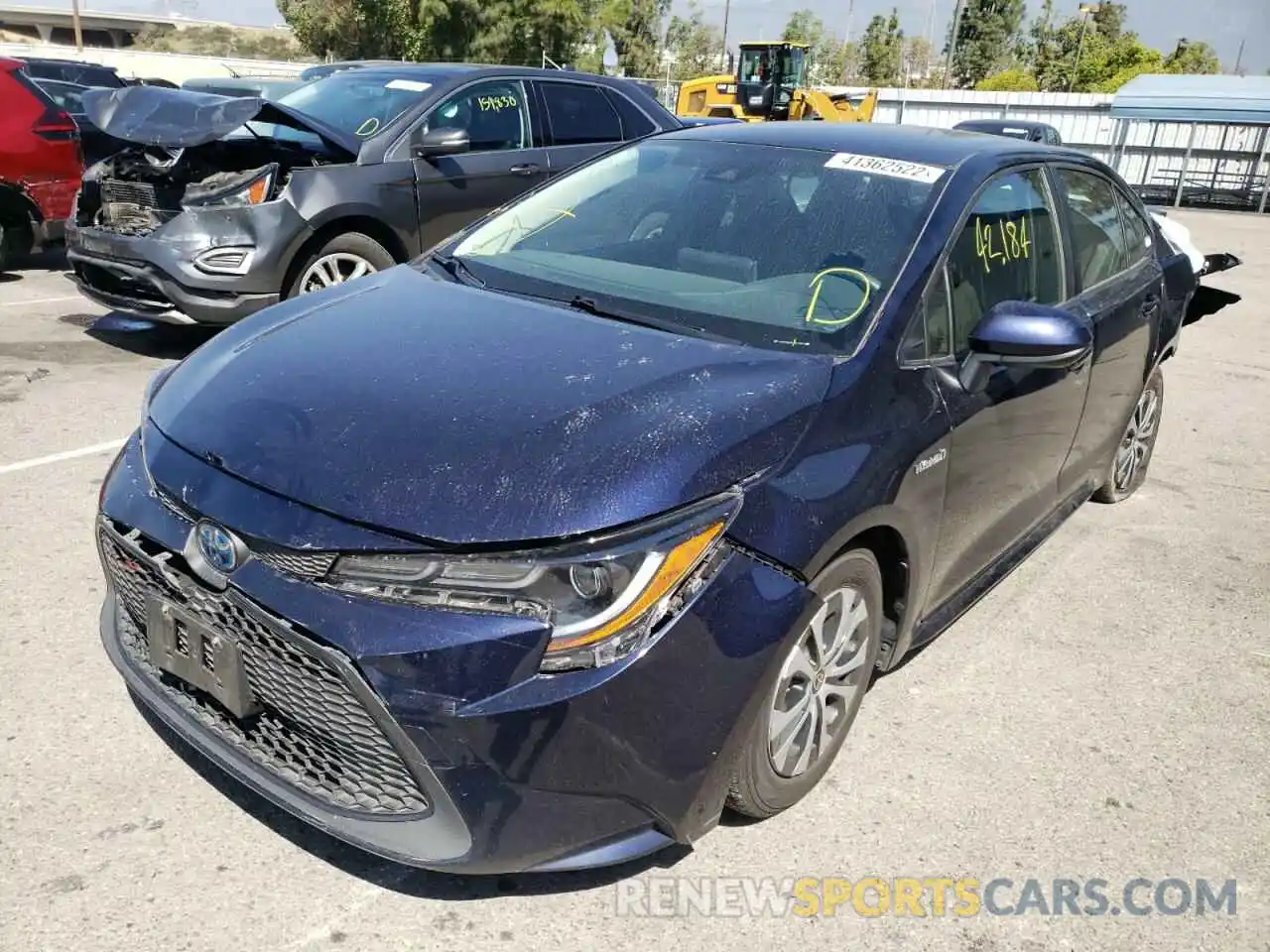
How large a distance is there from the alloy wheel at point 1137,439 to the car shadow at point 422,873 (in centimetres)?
329

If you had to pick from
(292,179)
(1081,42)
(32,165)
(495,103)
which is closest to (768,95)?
(495,103)

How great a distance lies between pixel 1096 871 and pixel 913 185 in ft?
6.29

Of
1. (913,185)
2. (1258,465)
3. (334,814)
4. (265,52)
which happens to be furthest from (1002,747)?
(265,52)

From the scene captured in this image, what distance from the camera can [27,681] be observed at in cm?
295

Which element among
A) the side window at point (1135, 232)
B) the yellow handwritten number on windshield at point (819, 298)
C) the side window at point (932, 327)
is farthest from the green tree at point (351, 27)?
the side window at point (932, 327)

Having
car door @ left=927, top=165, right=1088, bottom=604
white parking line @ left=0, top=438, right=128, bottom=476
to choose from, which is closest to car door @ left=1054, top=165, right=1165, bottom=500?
car door @ left=927, top=165, right=1088, bottom=604

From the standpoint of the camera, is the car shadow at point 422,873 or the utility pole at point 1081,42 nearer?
the car shadow at point 422,873

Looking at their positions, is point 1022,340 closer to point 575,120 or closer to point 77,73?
point 575,120

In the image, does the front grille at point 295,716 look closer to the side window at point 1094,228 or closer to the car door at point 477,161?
the side window at point 1094,228

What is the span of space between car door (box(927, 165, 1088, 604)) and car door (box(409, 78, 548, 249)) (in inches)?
149

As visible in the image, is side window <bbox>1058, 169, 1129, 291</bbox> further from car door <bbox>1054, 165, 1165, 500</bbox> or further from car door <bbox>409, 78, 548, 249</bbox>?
car door <bbox>409, 78, 548, 249</bbox>

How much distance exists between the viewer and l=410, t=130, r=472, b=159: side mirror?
245 inches

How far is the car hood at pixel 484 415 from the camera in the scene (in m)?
2.08

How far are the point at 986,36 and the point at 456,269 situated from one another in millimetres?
79405
